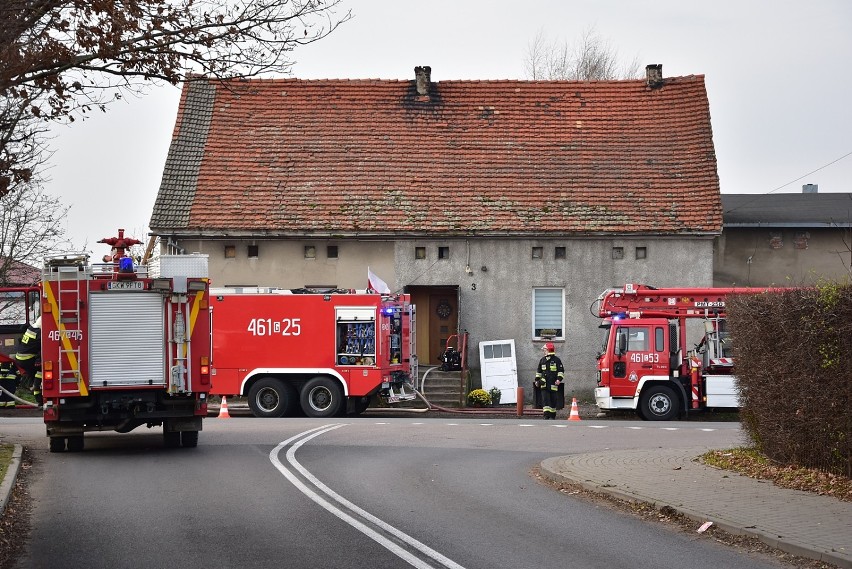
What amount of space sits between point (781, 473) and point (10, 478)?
9292 mm

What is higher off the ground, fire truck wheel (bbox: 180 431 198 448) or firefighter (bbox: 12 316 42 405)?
firefighter (bbox: 12 316 42 405)

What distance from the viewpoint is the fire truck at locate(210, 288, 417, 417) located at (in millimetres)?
27344

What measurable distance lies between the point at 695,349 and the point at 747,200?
1592cm

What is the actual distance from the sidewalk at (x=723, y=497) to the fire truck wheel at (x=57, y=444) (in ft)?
25.7

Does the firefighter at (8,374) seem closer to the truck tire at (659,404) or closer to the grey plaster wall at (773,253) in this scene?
the truck tire at (659,404)

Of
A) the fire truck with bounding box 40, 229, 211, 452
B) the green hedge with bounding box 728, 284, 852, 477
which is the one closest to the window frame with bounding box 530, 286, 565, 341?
the fire truck with bounding box 40, 229, 211, 452

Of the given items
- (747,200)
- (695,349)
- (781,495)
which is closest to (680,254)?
(695,349)

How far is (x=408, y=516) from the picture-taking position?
11.6m

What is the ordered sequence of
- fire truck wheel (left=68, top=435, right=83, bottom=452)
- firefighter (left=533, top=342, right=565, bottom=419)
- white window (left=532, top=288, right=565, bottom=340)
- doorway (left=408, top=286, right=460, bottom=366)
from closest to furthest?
1. fire truck wheel (left=68, top=435, right=83, bottom=452)
2. firefighter (left=533, top=342, right=565, bottom=419)
3. white window (left=532, top=288, right=565, bottom=340)
4. doorway (left=408, top=286, right=460, bottom=366)

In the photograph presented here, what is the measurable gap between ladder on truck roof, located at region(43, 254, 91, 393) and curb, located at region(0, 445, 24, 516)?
121 centimetres

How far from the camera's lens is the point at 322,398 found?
27516 mm

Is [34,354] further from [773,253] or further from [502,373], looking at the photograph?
[773,253]

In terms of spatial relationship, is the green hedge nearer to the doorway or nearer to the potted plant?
the potted plant

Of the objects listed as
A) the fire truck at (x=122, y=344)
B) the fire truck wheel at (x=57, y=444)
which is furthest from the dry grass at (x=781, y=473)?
the fire truck wheel at (x=57, y=444)
